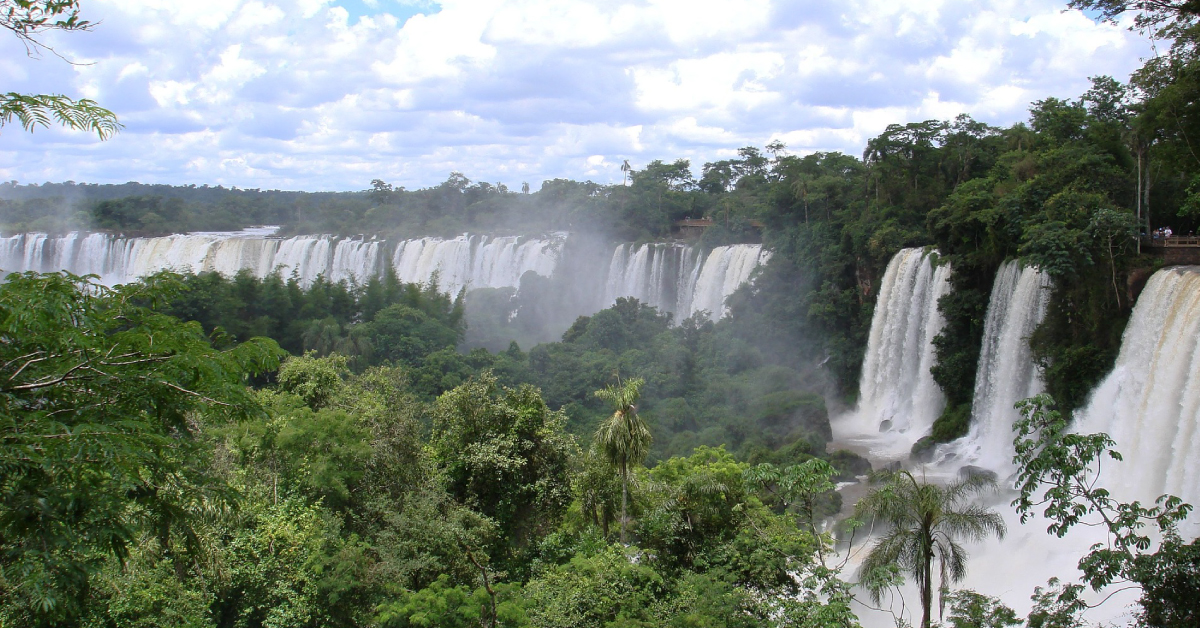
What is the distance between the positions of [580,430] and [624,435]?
49.8 feet

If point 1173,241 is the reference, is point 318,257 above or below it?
below

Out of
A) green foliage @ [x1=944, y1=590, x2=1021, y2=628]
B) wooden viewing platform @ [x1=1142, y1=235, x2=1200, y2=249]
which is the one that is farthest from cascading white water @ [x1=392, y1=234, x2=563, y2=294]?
green foliage @ [x1=944, y1=590, x2=1021, y2=628]

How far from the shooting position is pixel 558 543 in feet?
40.3

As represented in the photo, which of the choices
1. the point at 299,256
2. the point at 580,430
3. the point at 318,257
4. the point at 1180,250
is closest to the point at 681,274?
the point at 580,430

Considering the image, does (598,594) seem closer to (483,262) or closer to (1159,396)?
(1159,396)

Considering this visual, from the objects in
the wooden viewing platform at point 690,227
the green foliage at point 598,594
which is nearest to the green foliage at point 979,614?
the green foliage at point 598,594

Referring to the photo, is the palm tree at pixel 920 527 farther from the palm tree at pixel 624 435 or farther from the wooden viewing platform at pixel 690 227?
the wooden viewing platform at pixel 690 227

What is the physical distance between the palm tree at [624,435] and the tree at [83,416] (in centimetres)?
625

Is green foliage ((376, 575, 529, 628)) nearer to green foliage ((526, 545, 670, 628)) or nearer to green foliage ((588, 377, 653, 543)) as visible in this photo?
green foliage ((526, 545, 670, 628))

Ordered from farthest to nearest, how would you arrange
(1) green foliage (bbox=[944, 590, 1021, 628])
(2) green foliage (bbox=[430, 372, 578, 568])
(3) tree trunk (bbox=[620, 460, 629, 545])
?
(2) green foliage (bbox=[430, 372, 578, 568])
(3) tree trunk (bbox=[620, 460, 629, 545])
(1) green foliage (bbox=[944, 590, 1021, 628])

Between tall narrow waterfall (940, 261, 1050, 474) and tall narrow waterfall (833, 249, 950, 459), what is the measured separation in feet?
8.22

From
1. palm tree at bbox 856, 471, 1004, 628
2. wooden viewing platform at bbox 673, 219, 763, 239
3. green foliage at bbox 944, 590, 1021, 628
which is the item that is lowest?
green foliage at bbox 944, 590, 1021, 628

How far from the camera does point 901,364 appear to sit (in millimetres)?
25797

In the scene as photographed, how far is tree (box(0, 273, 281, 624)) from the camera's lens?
167 inches
